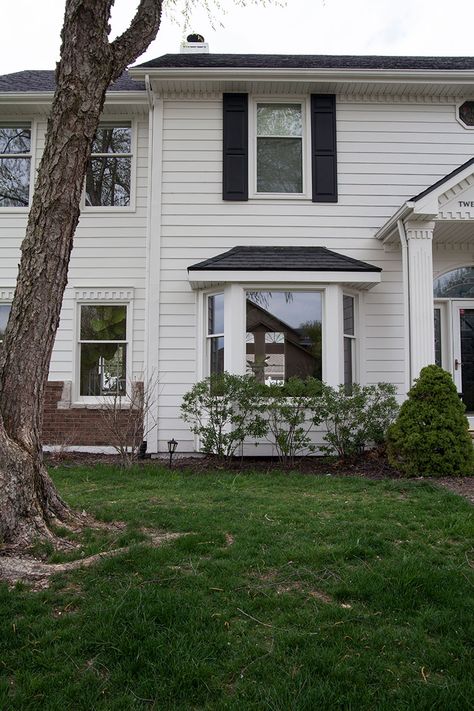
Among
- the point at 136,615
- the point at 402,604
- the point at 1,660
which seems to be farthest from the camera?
the point at 402,604

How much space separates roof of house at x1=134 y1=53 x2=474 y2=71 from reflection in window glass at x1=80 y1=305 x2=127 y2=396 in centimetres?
402

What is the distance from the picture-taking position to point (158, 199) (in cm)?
895

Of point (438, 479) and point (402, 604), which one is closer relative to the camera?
point (402, 604)

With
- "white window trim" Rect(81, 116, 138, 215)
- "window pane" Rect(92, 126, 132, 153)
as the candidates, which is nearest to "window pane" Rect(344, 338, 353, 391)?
"white window trim" Rect(81, 116, 138, 215)

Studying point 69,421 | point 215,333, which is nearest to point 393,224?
point 215,333

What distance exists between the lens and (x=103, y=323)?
953cm

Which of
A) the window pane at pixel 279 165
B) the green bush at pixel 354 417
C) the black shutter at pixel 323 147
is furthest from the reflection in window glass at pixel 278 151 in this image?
the green bush at pixel 354 417

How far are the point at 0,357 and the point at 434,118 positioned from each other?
8.23 metres

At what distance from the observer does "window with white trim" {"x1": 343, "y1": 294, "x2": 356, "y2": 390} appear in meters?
8.67

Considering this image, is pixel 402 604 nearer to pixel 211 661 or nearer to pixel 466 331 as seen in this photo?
pixel 211 661

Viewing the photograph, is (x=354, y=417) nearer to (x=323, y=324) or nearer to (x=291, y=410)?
(x=291, y=410)

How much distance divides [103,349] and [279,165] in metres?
4.32

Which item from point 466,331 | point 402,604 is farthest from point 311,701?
point 466,331

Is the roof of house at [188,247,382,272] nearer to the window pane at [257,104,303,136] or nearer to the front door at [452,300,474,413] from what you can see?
the front door at [452,300,474,413]
